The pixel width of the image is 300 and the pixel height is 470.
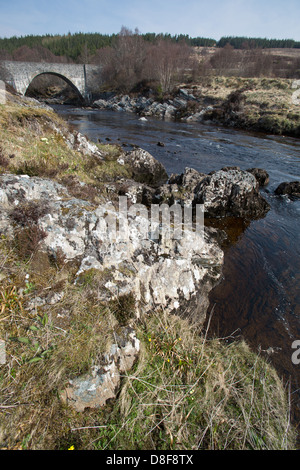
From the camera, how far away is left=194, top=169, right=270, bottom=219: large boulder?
31.4 feet

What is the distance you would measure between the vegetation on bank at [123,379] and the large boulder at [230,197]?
21.9ft

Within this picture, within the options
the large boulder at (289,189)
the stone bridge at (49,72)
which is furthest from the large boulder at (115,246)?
the stone bridge at (49,72)

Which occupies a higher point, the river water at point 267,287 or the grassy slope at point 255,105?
the grassy slope at point 255,105

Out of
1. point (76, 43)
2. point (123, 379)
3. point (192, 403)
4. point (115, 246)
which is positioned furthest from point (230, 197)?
point (76, 43)

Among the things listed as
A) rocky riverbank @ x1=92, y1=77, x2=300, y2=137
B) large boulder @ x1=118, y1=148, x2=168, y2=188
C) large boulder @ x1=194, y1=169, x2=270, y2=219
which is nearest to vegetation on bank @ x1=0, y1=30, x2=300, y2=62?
rocky riverbank @ x1=92, y1=77, x2=300, y2=137

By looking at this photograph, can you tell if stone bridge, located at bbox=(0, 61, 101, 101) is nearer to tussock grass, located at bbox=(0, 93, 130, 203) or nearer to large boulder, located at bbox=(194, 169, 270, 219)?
tussock grass, located at bbox=(0, 93, 130, 203)

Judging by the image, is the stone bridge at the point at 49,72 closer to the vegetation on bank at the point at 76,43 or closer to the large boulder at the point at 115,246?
the large boulder at the point at 115,246

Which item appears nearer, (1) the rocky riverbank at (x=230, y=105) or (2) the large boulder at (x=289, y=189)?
(2) the large boulder at (x=289, y=189)

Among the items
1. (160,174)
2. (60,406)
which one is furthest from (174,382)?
(160,174)

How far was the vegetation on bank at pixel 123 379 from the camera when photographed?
7.86ft

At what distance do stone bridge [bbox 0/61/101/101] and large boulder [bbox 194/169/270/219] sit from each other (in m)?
33.3

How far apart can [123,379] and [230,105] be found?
138ft

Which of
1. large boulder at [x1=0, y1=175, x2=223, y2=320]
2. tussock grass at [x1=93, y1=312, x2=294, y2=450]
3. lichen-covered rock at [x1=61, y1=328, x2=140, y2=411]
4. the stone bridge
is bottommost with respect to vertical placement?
tussock grass at [x1=93, y1=312, x2=294, y2=450]

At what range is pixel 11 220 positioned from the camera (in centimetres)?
359
